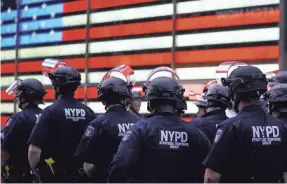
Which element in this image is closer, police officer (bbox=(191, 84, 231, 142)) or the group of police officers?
the group of police officers

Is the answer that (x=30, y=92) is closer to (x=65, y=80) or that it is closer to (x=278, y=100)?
(x=65, y=80)

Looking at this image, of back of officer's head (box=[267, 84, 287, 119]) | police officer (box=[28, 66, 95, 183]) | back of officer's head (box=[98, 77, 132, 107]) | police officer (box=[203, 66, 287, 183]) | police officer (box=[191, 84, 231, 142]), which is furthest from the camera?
police officer (box=[191, 84, 231, 142])

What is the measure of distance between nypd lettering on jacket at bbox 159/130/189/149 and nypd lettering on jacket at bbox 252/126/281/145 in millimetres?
507

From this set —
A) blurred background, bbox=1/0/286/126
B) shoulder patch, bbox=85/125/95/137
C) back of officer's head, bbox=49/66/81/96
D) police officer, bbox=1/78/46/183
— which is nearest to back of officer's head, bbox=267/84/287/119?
shoulder patch, bbox=85/125/95/137

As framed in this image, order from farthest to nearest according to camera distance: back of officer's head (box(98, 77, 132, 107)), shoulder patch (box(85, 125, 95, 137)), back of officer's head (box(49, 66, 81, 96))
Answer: back of officer's head (box(49, 66, 81, 96)), back of officer's head (box(98, 77, 132, 107)), shoulder patch (box(85, 125, 95, 137))

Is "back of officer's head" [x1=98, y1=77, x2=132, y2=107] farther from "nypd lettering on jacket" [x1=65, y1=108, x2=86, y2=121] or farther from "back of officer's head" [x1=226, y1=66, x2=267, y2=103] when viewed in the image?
"back of officer's head" [x1=226, y1=66, x2=267, y2=103]

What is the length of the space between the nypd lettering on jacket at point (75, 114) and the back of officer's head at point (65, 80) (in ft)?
0.77

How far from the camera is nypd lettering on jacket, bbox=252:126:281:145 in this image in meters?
4.12

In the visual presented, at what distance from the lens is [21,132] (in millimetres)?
6578

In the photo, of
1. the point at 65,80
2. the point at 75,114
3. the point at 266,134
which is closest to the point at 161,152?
the point at 266,134

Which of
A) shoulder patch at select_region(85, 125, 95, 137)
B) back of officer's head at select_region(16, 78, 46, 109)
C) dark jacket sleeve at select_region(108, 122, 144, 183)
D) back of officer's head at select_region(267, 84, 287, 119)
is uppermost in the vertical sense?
back of officer's head at select_region(16, 78, 46, 109)

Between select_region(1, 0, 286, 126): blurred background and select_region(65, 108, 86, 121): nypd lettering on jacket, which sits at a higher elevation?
select_region(1, 0, 286, 126): blurred background

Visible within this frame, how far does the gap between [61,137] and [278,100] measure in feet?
7.01

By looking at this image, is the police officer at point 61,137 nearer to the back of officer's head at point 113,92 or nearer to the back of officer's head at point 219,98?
the back of officer's head at point 113,92
